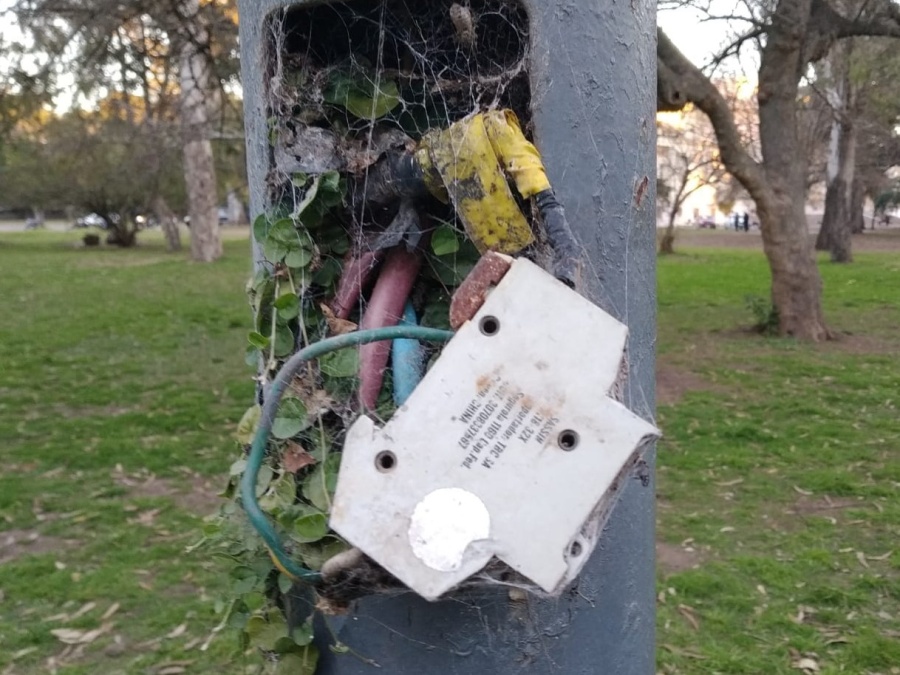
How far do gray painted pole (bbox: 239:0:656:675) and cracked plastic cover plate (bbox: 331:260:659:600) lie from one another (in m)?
0.34

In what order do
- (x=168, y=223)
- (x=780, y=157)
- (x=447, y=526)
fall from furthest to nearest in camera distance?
(x=168, y=223) < (x=780, y=157) < (x=447, y=526)

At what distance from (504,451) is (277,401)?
15.2 inches

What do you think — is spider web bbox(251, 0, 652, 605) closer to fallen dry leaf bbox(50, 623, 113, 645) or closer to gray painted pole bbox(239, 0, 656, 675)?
gray painted pole bbox(239, 0, 656, 675)

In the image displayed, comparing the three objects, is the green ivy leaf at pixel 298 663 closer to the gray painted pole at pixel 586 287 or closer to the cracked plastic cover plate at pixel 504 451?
the gray painted pole at pixel 586 287

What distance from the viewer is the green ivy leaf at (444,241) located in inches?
63.2

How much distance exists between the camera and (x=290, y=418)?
1.57 meters

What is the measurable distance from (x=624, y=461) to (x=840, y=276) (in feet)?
59.1

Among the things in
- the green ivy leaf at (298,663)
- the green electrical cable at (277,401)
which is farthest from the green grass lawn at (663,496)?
the green electrical cable at (277,401)

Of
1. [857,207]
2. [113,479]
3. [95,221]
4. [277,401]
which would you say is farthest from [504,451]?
[95,221]

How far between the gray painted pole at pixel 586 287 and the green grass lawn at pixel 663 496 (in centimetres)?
67

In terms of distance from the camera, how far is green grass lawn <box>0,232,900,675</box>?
375cm

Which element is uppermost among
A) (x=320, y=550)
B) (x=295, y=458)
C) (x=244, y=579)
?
(x=295, y=458)

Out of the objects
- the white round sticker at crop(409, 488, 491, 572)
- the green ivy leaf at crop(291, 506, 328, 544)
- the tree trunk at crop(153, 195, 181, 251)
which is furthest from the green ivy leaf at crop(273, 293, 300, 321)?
the tree trunk at crop(153, 195, 181, 251)

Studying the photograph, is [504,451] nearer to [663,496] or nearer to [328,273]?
[328,273]
